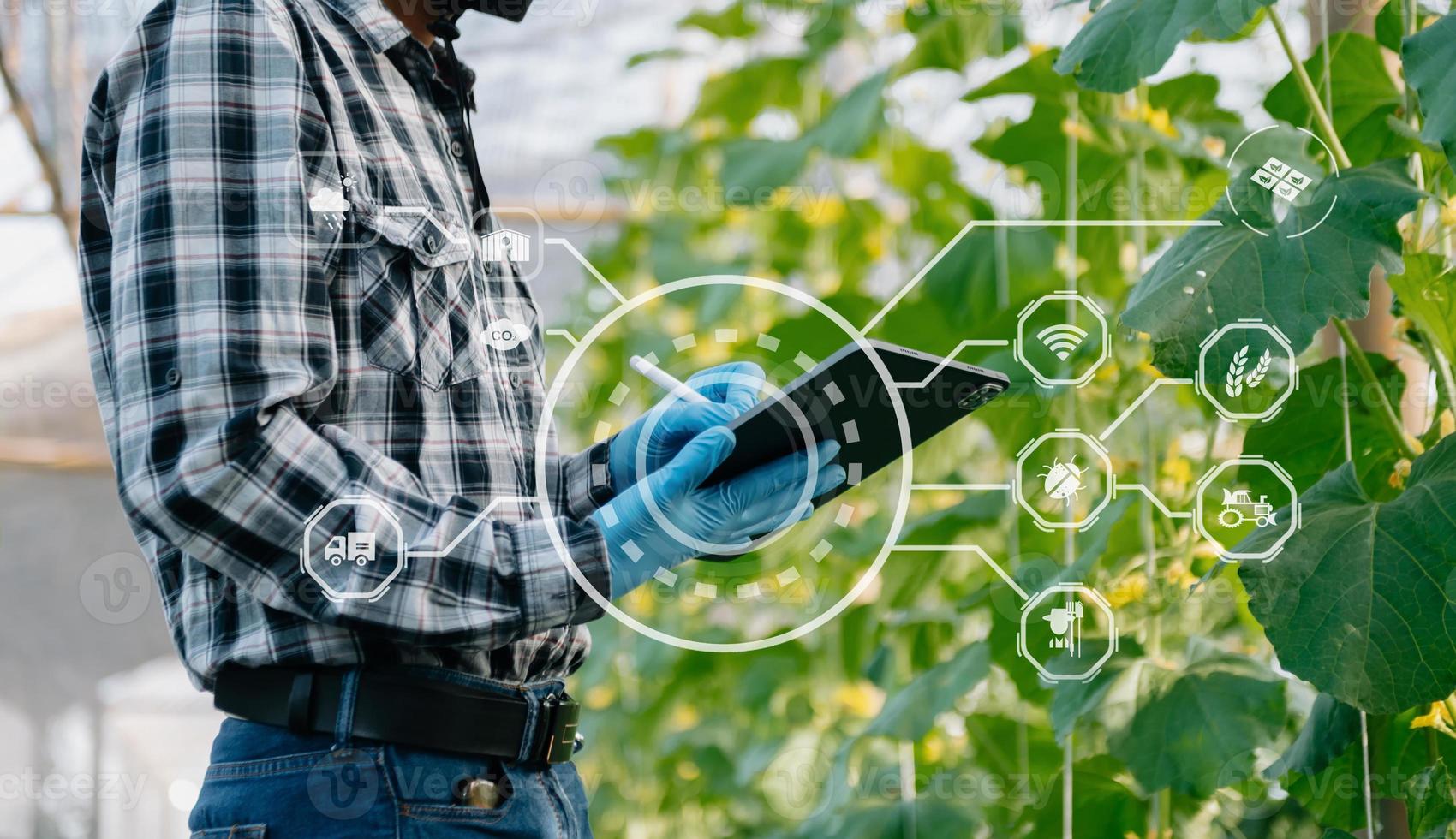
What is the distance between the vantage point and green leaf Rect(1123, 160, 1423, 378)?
836 mm

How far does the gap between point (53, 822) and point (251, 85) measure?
8.74ft

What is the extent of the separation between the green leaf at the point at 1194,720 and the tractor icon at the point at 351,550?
0.67 m

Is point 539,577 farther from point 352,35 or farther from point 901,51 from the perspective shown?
point 901,51

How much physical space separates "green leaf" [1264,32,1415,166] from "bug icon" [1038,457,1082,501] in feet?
1.14

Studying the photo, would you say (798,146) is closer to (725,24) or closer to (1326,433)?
(725,24)

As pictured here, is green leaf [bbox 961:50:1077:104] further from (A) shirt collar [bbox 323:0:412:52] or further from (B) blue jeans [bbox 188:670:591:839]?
(B) blue jeans [bbox 188:670:591:839]

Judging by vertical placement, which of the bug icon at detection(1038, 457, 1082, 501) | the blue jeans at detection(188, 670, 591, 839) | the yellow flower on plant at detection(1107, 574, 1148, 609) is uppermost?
the bug icon at detection(1038, 457, 1082, 501)

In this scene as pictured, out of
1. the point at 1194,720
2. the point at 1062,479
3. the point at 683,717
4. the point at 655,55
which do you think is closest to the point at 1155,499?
the point at 1062,479

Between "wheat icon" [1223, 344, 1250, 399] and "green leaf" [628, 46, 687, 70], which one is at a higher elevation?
"green leaf" [628, 46, 687, 70]

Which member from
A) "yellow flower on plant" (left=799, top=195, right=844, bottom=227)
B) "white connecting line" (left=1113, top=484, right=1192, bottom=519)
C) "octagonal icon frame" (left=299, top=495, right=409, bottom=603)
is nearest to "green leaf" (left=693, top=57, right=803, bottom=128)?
"yellow flower on plant" (left=799, top=195, right=844, bottom=227)

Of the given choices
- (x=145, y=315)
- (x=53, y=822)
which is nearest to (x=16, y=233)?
(x=53, y=822)

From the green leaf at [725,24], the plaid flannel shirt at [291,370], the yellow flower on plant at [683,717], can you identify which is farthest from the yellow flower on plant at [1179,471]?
the yellow flower on plant at [683,717]

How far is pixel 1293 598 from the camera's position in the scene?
85 cm

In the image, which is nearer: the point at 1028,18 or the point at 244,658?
the point at 244,658
